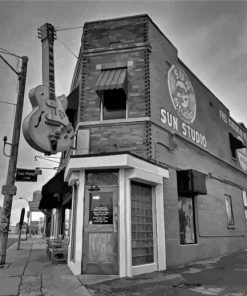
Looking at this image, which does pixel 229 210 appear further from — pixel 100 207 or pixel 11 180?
pixel 11 180

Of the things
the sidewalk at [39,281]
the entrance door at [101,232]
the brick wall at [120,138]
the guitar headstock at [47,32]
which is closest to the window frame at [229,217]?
the brick wall at [120,138]

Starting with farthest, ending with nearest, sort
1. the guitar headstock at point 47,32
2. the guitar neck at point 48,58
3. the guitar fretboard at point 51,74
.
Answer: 1. the guitar headstock at point 47,32
2. the guitar neck at point 48,58
3. the guitar fretboard at point 51,74

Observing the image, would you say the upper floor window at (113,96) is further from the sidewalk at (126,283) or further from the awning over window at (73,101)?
the sidewalk at (126,283)

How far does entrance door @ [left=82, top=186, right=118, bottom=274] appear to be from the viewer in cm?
809

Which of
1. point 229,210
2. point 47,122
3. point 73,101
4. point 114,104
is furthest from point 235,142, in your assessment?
point 47,122

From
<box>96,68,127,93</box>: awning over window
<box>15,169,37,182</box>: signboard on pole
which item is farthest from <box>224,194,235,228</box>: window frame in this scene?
<box>15,169,37,182</box>: signboard on pole

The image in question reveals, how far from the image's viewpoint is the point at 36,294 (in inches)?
238

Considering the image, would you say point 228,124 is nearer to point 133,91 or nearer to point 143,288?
point 133,91

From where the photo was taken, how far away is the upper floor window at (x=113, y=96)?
1034 centimetres

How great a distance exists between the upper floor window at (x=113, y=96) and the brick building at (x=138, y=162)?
0.04 metres

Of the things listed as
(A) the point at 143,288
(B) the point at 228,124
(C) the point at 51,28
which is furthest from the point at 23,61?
(B) the point at 228,124

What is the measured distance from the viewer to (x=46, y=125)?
8.47 meters

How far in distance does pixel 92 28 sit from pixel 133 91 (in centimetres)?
337

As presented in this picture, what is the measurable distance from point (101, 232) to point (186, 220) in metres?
4.36
